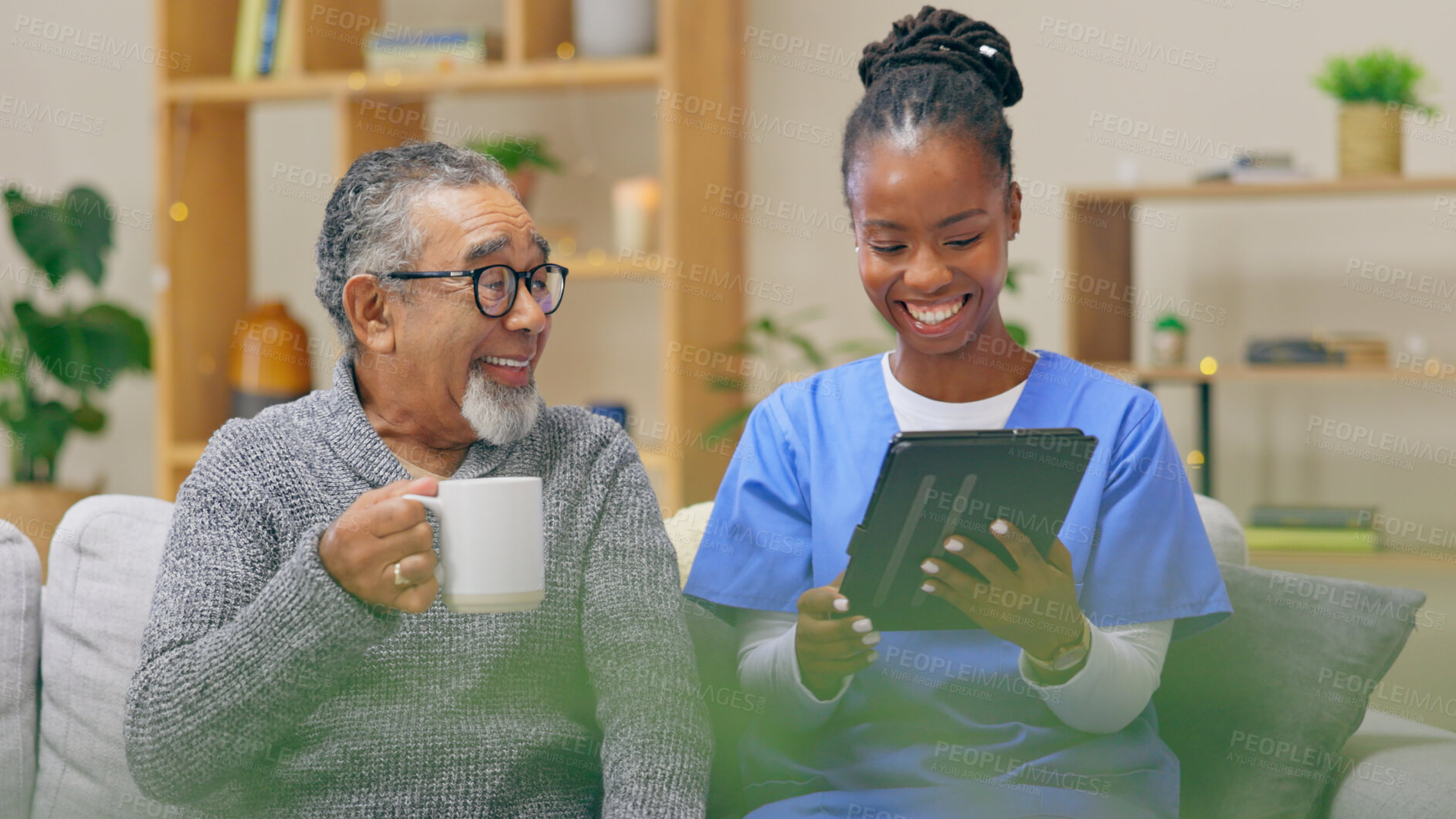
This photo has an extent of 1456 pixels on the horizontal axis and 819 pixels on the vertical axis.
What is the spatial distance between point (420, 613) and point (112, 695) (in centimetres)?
59

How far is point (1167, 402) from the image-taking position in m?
3.11

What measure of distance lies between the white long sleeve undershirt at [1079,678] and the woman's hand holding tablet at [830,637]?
31mm

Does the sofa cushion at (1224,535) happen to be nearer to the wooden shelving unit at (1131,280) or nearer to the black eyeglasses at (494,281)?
the black eyeglasses at (494,281)

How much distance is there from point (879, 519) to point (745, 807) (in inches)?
17.3

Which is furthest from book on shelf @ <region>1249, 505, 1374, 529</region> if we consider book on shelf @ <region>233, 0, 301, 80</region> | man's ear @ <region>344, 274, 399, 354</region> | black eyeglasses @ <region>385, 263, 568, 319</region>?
book on shelf @ <region>233, 0, 301, 80</region>

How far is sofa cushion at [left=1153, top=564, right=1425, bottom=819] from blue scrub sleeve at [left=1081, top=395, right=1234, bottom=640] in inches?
6.8

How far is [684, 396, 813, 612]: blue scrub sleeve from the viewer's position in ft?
4.17

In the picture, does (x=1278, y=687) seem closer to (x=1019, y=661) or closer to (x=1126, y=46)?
(x=1019, y=661)

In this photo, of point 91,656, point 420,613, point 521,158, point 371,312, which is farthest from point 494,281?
point 521,158

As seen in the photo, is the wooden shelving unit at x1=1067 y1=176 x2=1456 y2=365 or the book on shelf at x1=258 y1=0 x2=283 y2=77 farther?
the book on shelf at x1=258 y1=0 x2=283 y2=77

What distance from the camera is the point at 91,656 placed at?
1.45 metres

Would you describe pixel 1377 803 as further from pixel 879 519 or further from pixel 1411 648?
pixel 1411 648

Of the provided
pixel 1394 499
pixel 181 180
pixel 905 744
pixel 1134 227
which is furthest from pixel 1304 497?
pixel 181 180

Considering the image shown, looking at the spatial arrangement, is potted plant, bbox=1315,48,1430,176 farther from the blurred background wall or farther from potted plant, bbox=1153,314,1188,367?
potted plant, bbox=1153,314,1188,367
